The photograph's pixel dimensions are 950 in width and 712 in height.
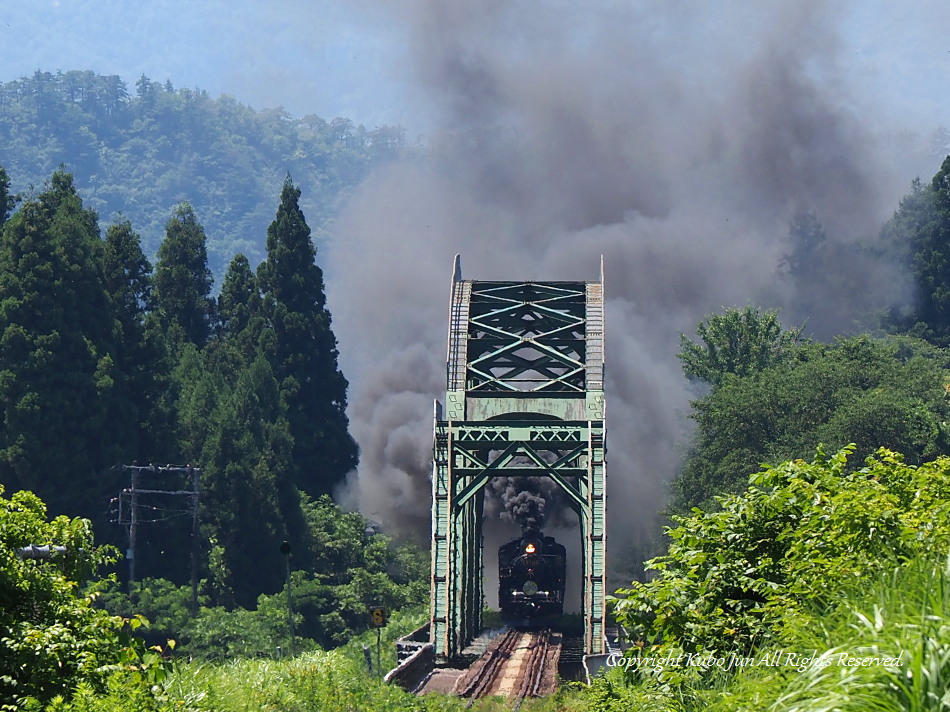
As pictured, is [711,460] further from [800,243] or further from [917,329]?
[800,243]

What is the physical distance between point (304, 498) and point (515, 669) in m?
34.5

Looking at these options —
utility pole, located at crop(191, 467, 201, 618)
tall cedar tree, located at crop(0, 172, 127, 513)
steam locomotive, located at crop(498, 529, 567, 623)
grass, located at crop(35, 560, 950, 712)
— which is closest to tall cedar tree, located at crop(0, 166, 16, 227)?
tall cedar tree, located at crop(0, 172, 127, 513)

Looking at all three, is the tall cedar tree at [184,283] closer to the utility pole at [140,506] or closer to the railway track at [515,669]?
the utility pole at [140,506]

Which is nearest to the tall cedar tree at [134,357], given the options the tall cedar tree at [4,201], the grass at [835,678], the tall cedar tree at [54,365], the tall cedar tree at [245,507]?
the tall cedar tree at [54,365]

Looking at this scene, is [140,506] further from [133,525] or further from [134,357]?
[134,357]

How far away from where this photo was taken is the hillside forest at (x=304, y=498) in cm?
1712

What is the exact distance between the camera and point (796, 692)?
1239 cm

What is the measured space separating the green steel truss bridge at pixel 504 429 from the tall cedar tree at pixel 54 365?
17844mm

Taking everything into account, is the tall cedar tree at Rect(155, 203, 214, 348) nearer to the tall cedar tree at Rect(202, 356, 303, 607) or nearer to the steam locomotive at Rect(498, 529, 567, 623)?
the tall cedar tree at Rect(202, 356, 303, 607)

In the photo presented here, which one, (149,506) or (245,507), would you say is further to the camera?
(245,507)

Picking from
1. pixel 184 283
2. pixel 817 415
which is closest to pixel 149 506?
pixel 817 415

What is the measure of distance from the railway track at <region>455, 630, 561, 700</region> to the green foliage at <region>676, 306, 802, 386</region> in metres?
31.6

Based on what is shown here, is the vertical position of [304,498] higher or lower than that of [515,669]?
higher

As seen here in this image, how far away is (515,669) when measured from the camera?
5356 centimetres
